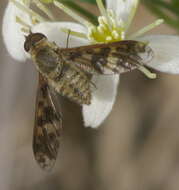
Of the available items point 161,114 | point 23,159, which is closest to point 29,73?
point 23,159

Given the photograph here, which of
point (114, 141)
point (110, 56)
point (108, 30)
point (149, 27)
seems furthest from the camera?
point (114, 141)

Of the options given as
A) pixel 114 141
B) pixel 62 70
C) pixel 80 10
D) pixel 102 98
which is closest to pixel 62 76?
pixel 62 70

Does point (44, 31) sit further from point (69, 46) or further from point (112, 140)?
point (112, 140)

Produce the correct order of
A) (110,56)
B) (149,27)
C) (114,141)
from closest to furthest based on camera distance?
(110,56)
(149,27)
(114,141)

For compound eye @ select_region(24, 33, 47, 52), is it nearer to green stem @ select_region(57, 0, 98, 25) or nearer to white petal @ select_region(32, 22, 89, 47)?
white petal @ select_region(32, 22, 89, 47)

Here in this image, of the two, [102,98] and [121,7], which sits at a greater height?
[121,7]

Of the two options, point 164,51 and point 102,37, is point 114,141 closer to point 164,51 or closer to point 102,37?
point 102,37

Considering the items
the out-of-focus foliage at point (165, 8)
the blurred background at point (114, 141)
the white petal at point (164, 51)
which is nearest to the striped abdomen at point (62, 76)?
the white petal at point (164, 51)

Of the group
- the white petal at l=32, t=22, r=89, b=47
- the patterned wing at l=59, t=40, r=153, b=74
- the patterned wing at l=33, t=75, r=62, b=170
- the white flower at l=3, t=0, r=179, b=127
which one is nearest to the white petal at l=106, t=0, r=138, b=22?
the white flower at l=3, t=0, r=179, b=127
